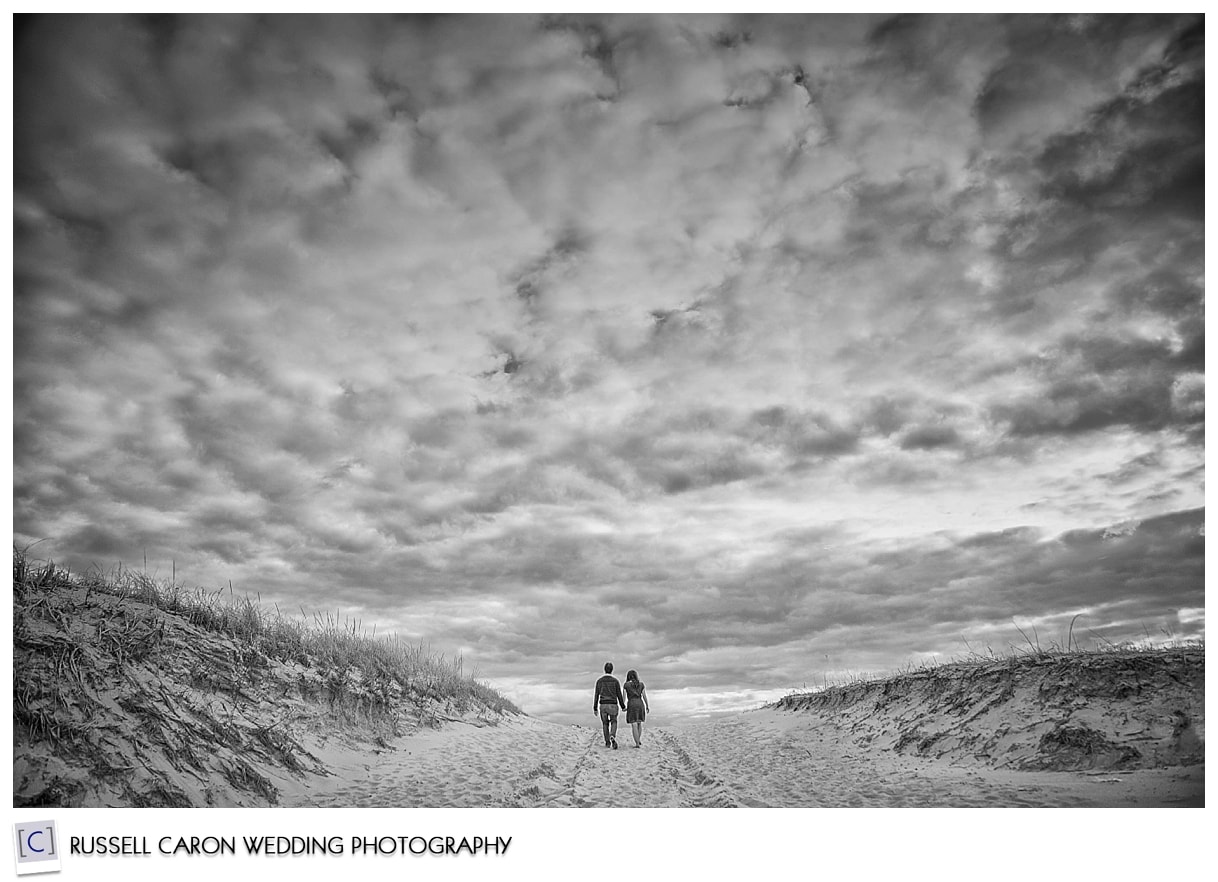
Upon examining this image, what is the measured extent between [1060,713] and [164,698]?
16.8 meters

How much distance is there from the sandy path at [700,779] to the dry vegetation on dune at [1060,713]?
20.5 inches

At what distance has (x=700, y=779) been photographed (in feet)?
40.9

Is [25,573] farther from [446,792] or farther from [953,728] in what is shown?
[953,728]

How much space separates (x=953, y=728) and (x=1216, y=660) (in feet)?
16.9

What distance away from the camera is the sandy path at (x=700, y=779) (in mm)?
10734

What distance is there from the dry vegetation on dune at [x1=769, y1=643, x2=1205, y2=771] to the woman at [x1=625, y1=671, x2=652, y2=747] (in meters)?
5.64

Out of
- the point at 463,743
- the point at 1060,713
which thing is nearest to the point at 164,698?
the point at 463,743

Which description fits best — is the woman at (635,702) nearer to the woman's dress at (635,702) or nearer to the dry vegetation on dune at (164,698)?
the woman's dress at (635,702)

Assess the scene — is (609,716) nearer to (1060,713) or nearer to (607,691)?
(607,691)

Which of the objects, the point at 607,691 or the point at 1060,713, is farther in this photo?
the point at 607,691

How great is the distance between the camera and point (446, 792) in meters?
11.9
